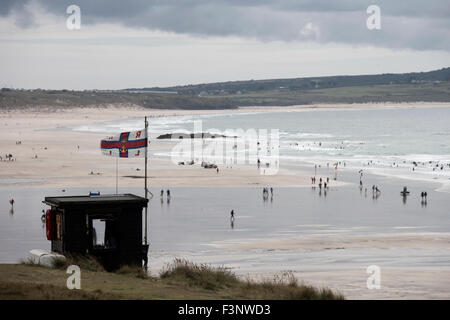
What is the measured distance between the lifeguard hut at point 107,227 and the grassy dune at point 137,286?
2.77 feet

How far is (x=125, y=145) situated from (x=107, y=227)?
17.0 feet

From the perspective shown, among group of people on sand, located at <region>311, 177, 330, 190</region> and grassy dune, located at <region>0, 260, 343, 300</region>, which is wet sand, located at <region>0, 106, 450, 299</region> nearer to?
group of people on sand, located at <region>311, 177, 330, 190</region>

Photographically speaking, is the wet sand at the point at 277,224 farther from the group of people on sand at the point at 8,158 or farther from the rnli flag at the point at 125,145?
the rnli flag at the point at 125,145

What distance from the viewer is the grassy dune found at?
64.2 feet

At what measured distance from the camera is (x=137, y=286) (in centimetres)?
2184

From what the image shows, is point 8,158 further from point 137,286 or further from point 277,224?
point 137,286

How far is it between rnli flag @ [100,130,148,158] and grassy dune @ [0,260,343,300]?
21.7 ft

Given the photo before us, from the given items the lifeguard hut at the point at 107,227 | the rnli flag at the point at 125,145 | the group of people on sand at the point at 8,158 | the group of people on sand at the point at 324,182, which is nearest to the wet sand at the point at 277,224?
the group of people on sand at the point at 324,182

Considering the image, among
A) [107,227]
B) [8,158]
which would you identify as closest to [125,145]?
[107,227]

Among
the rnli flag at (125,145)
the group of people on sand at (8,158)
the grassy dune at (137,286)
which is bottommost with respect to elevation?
the group of people on sand at (8,158)

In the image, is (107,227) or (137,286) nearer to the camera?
(137,286)

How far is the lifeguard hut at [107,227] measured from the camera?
24.8m
